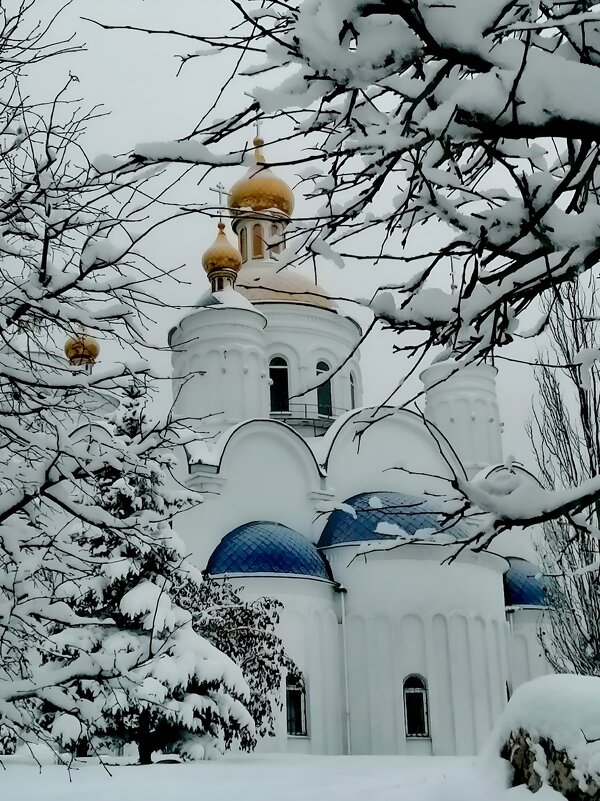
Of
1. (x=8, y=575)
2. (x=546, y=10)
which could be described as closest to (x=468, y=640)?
(x=8, y=575)

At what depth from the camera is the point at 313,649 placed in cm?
1609

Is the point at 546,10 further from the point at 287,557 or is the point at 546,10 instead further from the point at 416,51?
the point at 287,557

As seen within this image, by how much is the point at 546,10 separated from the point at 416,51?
0.62 m

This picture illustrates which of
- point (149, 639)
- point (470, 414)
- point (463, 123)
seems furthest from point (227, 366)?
point (463, 123)

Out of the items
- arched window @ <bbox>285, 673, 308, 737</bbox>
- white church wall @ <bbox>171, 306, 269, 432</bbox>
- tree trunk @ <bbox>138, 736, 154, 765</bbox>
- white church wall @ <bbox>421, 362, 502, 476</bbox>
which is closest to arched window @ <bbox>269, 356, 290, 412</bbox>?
white church wall @ <bbox>171, 306, 269, 432</bbox>

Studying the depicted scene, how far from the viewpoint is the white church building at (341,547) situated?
1609cm

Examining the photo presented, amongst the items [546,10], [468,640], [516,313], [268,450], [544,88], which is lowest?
[468,640]

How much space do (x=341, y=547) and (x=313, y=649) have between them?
1906 millimetres

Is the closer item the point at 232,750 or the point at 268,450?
the point at 232,750

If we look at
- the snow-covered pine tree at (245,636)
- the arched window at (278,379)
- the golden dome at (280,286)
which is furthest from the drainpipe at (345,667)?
the golden dome at (280,286)

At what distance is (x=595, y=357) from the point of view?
353 centimetres

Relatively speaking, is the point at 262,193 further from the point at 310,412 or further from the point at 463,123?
the point at 463,123

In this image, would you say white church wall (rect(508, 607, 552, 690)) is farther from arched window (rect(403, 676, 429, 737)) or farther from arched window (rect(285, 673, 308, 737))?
arched window (rect(285, 673, 308, 737))

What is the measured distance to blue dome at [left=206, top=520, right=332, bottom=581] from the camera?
53.1 feet
